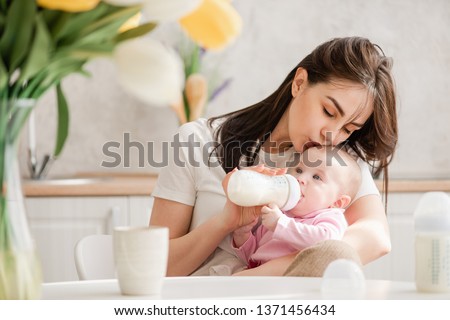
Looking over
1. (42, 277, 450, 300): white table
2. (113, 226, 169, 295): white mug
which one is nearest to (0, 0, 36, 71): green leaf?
(113, 226, 169, 295): white mug

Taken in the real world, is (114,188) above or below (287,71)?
below

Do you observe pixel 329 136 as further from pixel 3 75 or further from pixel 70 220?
pixel 70 220

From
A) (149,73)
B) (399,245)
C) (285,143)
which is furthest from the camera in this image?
(399,245)

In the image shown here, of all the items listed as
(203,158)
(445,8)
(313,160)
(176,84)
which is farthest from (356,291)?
(445,8)

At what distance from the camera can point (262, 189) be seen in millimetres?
1594

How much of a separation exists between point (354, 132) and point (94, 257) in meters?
0.79

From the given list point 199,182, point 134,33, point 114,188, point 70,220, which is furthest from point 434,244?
point 70,220

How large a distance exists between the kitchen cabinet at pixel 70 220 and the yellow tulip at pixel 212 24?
205 cm

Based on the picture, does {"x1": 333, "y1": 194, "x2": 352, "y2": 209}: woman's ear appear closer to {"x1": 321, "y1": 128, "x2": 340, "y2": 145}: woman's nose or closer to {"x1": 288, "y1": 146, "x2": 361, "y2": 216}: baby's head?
{"x1": 288, "y1": 146, "x2": 361, "y2": 216}: baby's head

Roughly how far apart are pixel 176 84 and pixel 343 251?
619mm

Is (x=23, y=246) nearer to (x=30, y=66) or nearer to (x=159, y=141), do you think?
(x=30, y=66)

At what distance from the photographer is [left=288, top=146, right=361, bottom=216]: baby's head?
1826mm

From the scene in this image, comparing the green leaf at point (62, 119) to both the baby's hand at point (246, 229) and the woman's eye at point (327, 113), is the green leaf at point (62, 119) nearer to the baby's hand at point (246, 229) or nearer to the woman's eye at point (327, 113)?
the baby's hand at point (246, 229)

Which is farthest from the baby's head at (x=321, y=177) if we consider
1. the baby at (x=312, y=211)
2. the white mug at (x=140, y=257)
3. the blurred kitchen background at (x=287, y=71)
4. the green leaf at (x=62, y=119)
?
the blurred kitchen background at (x=287, y=71)
